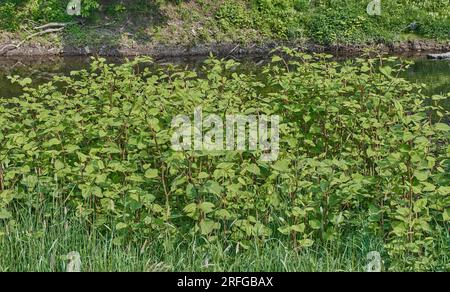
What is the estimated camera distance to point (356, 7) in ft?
71.7

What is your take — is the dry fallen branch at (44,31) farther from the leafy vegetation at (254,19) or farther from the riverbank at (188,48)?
the leafy vegetation at (254,19)

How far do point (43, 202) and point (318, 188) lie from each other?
1.98 meters

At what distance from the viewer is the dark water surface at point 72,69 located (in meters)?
14.7

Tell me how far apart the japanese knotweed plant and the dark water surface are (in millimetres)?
8230

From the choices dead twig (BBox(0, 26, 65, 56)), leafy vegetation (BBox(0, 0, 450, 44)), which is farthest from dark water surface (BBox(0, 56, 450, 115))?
leafy vegetation (BBox(0, 0, 450, 44))

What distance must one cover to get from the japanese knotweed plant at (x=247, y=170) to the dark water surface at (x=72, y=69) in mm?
8230

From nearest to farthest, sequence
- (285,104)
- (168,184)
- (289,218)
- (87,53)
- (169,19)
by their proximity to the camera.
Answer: (289,218)
(168,184)
(285,104)
(87,53)
(169,19)

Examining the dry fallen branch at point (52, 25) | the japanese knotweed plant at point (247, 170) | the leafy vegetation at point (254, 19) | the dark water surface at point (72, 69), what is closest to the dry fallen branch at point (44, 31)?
the dry fallen branch at point (52, 25)

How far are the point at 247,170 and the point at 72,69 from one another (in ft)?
43.4
